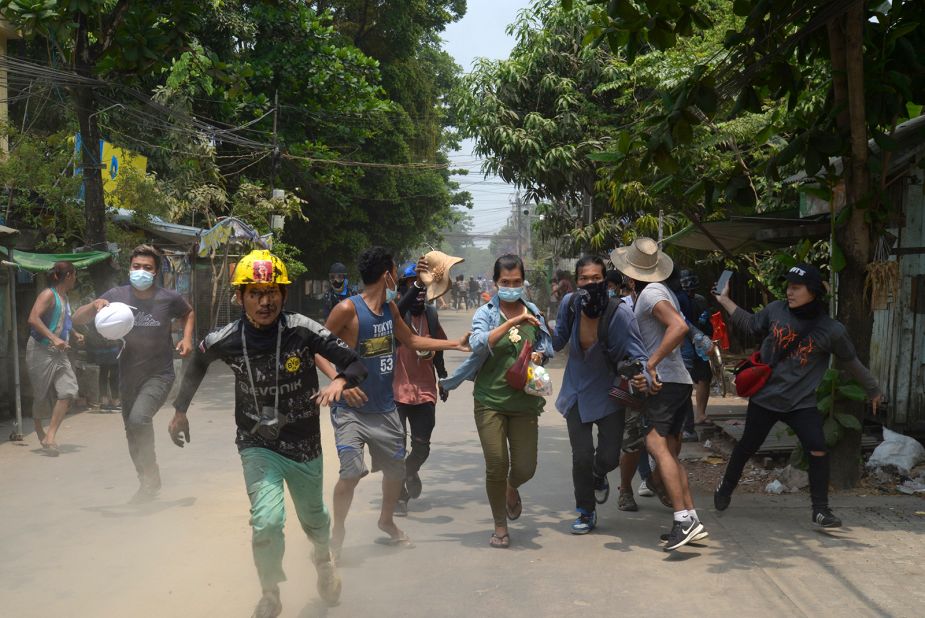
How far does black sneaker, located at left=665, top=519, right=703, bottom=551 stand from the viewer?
544 centimetres

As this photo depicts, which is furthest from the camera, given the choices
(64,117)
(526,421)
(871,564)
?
(64,117)

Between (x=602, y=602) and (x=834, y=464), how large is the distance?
3.23m

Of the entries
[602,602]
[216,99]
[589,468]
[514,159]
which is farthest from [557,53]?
[602,602]

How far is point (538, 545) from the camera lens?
227 inches

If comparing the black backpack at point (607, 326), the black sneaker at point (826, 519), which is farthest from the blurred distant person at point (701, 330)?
the black backpack at point (607, 326)

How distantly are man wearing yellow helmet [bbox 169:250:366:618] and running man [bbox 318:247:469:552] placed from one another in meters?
0.82

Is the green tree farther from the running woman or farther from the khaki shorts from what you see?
the running woman

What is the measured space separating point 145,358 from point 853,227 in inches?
212

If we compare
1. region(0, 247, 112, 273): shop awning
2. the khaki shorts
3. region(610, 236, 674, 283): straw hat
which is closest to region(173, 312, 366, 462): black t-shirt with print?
the khaki shorts

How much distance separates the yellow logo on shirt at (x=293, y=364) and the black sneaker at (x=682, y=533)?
99.5 inches

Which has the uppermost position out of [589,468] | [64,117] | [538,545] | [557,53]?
[557,53]

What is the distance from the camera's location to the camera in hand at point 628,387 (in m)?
5.69

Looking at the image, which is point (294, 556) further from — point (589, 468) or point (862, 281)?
point (862, 281)

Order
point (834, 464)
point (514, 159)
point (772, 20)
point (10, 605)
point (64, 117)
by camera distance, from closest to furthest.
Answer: point (10, 605) → point (772, 20) → point (834, 464) → point (64, 117) → point (514, 159)
